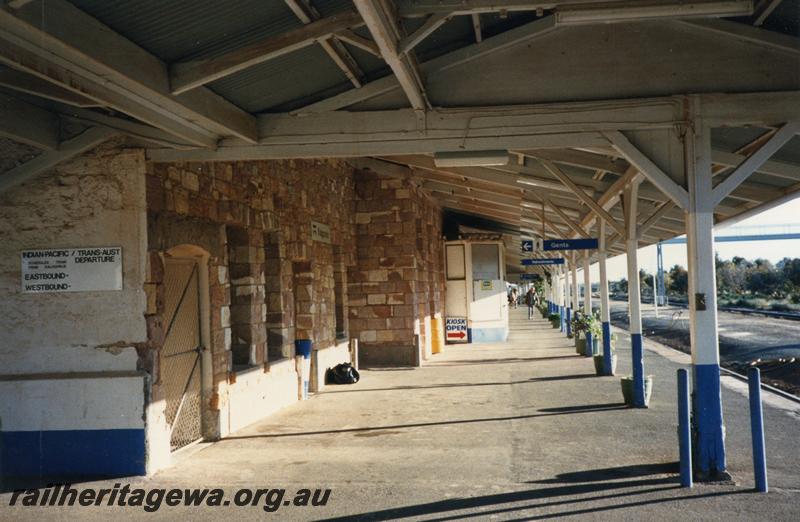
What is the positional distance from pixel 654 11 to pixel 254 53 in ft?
9.14

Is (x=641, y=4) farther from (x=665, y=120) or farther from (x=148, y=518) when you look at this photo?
(x=148, y=518)

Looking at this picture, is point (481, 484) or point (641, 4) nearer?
point (641, 4)

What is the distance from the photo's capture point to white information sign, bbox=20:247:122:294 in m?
6.56

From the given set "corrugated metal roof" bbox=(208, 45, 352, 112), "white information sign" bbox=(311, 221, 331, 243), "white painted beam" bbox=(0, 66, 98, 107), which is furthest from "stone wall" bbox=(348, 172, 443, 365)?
"white painted beam" bbox=(0, 66, 98, 107)

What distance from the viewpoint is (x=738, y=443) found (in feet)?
23.9

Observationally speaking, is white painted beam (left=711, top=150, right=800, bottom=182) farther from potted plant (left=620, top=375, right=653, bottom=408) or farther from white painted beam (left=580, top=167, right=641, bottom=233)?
potted plant (left=620, top=375, right=653, bottom=408)

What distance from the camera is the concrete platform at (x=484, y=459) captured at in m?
5.41

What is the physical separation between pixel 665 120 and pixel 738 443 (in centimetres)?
341

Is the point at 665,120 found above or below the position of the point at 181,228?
above

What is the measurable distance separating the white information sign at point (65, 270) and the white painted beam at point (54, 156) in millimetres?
699

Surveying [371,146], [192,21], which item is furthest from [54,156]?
[371,146]

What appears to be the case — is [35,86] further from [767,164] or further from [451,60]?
[767,164]

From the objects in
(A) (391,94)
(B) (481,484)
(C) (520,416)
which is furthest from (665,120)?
(C) (520,416)

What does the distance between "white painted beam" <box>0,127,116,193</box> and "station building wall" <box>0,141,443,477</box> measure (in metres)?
0.28
